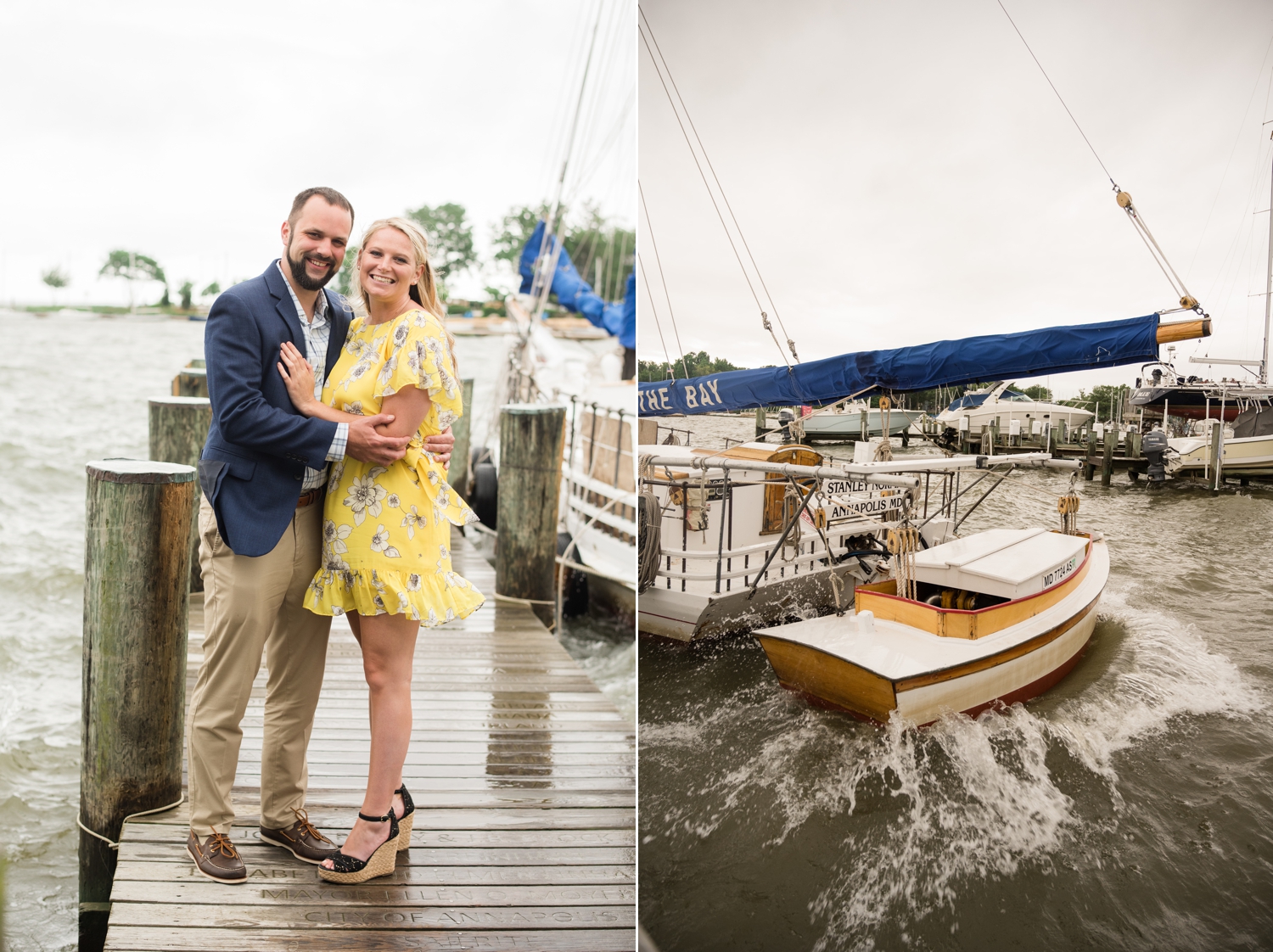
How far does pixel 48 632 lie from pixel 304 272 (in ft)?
17.0

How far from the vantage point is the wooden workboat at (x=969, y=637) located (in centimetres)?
121

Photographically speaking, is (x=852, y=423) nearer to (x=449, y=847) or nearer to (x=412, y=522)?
(x=412, y=522)

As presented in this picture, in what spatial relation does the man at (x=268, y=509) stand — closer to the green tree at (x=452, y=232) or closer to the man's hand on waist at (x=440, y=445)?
the man's hand on waist at (x=440, y=445)

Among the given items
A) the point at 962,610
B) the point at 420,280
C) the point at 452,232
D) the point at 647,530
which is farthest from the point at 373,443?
the point at 452,232

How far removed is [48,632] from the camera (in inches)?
213

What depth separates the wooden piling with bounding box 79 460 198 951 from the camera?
1784 millimetres

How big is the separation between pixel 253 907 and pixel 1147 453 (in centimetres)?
170

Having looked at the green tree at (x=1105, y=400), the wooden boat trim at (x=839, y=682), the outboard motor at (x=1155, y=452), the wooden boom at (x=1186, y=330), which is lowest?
the wooden boat trim at (x=839, y=682)

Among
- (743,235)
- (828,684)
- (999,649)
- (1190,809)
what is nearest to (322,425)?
(743,235)

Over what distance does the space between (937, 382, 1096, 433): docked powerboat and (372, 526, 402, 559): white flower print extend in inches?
39.0

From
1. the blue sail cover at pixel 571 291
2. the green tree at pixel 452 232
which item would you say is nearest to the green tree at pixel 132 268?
the green tree at pixel 452 232

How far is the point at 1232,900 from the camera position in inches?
44.8

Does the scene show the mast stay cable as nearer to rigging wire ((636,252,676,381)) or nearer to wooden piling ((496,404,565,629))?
rigging wire ((636,252,676,381))

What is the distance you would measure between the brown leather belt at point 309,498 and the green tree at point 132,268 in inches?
1610
